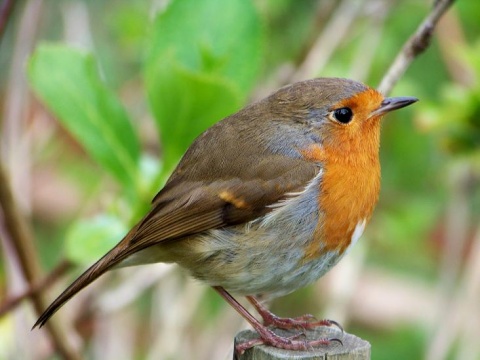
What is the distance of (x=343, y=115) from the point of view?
2959 millimetres

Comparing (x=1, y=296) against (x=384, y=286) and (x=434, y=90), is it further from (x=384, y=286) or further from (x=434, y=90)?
(x=434, y=90)

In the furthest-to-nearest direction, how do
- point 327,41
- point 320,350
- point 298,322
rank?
1. point 327,41
2. point 298,322
3. point 320,350

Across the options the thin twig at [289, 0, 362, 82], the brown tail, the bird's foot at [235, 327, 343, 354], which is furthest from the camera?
the thin twig at [289, 0, 362, 82]

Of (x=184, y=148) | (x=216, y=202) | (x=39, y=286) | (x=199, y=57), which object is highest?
(x=199, y=57)

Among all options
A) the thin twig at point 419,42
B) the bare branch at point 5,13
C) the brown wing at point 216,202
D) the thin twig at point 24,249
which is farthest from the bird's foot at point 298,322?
the bare branch at point 5,13

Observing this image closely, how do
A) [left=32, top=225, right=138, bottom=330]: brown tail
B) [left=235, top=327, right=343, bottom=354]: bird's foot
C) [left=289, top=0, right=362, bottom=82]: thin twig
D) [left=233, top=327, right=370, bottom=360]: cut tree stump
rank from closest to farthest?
[left=233, top=327, right=370, bottom=360]: cut tree stump
[left=235, top=327, right=343, bottom=354]: bird's foot
[left=32, top=225, right=138, bottom=330]: brown tail
[left=289, top=0, right=362, bottom=82]: thin twig

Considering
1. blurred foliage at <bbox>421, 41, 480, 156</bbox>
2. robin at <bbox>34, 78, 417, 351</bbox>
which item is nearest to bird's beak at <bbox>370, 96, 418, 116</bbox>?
robin at <bbox>34, 78, 417, 351</bbox>

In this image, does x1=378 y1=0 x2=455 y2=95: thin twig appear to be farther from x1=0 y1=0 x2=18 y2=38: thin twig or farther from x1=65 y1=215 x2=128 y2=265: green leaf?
x1=0 y1=0 x2=18 y2=38: thin twig

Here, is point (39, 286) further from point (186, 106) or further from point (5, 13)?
point (5, 13)

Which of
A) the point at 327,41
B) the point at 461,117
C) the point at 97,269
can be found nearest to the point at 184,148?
the point at 97,269

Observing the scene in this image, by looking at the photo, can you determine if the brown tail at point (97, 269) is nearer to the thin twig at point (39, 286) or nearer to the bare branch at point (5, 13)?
the thin twig at point (39, 286)

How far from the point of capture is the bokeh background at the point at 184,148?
9.35 feet

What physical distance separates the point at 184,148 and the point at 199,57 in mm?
341

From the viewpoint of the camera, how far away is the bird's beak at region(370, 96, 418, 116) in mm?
2883
